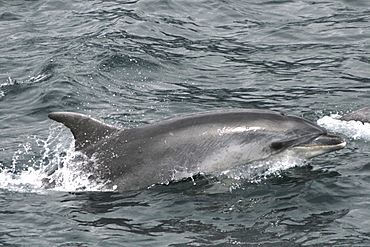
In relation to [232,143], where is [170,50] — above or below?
below

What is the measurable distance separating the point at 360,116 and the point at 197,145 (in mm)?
4548

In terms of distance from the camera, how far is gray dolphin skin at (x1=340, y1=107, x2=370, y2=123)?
47.9 ft

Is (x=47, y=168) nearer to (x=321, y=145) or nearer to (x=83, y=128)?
(x=83, y=128)

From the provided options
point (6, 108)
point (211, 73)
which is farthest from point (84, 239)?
point (211, 73)

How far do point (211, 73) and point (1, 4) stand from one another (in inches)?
461

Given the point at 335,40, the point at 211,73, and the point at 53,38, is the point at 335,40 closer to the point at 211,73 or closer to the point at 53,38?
the point at 211,73

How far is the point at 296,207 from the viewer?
10.9m

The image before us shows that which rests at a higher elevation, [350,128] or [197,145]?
[197,145]

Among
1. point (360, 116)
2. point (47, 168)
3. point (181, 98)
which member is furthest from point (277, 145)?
point (181, 98)

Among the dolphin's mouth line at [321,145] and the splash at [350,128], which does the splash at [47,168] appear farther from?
the splash at [350,128]

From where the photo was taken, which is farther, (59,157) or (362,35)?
(362,35)

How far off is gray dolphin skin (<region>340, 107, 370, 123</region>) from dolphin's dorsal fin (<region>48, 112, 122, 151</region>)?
5340 millimetres

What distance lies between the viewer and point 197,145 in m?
11.8

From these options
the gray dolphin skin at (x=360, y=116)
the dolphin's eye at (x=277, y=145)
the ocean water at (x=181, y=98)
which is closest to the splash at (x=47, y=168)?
the ocean water at (x=181, y=98)
